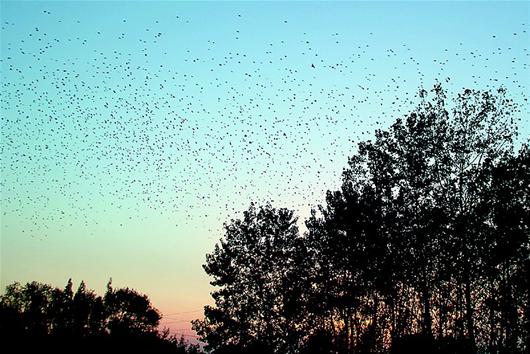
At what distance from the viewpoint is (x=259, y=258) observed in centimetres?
4488

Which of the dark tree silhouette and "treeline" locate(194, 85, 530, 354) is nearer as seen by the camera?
"treeline" locate(194, 85, 530, 354)

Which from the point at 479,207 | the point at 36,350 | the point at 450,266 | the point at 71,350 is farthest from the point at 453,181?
the point at 36,350

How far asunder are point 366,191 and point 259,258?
57.7 feet

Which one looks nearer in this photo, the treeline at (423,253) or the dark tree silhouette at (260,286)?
the treeline at (423,253)

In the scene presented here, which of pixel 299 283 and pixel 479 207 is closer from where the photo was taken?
pixel 479 207

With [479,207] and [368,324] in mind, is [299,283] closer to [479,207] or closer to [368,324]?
[368,324]

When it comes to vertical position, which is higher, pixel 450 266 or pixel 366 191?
pixel 366 191

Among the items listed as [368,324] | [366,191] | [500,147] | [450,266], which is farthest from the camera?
[368,324]

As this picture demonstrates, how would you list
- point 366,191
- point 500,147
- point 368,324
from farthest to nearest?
point 368,324, point 366,191, point 500,147

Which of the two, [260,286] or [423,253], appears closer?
[423,253]

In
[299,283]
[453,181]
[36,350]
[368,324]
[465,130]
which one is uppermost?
[465,130]

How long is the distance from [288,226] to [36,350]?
25238mm

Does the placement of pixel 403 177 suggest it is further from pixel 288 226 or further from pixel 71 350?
pixel 71 350

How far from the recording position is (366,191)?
30.8 meters
